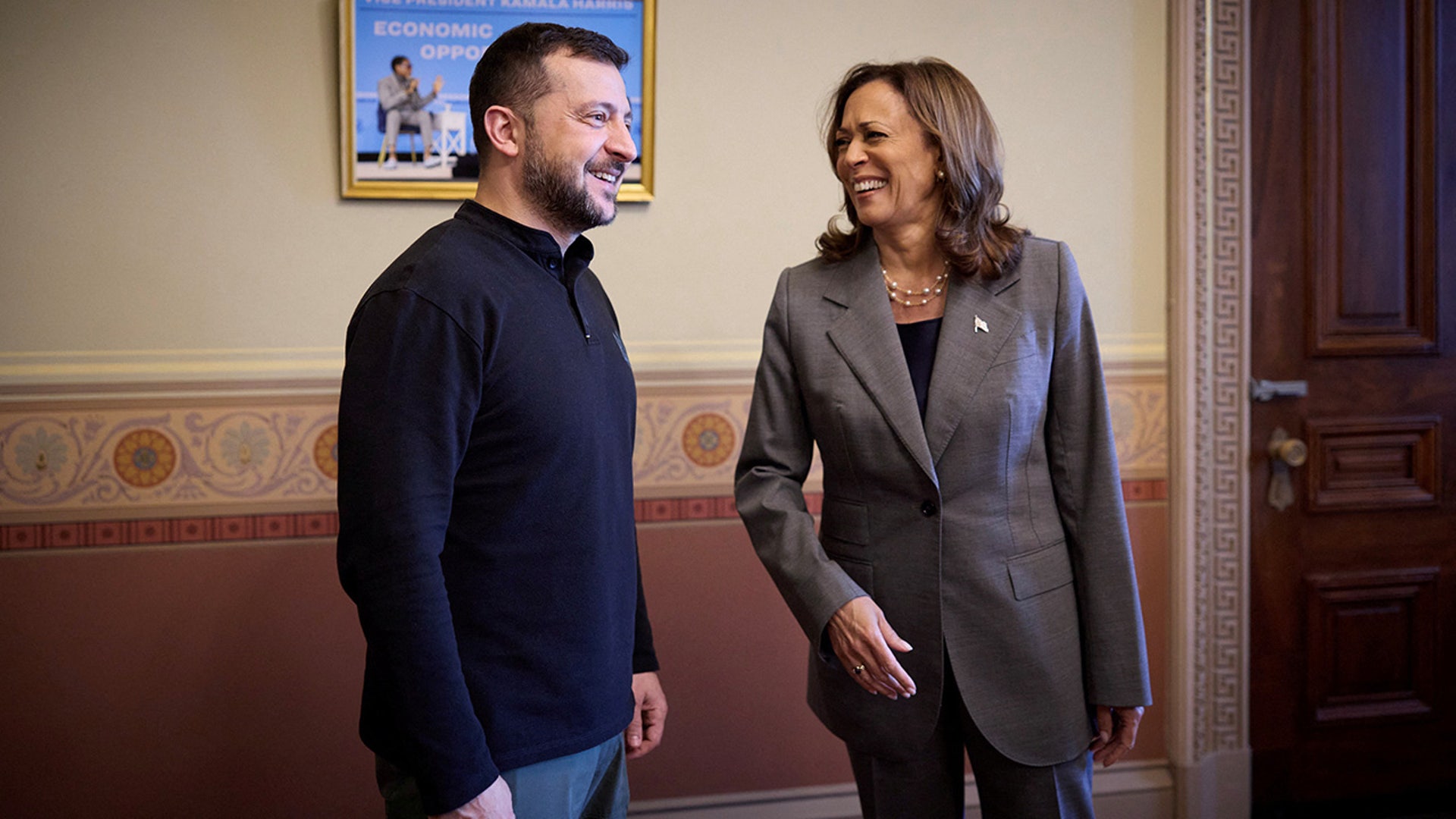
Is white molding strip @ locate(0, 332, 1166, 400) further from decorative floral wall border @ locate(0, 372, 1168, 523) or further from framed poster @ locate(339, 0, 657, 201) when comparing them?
framed poster @ locate(339, 0, 657, 201)

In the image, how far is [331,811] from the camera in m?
2.14

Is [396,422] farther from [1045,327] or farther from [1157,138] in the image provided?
[1157,138]

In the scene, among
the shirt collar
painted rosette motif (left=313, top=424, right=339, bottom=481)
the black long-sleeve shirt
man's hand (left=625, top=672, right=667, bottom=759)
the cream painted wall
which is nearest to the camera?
the black long-sleeve shirt

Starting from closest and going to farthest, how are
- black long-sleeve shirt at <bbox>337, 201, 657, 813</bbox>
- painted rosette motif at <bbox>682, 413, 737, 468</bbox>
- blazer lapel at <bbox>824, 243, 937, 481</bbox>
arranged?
black long-sleeve shirt at <bbox>337, 201, 657, 813</bbox>, blazer lapel at <bbox>824, 243, 937, 481</bbox>, painted rosette motif at <bbox>682, 413, 737, 468</bbox>

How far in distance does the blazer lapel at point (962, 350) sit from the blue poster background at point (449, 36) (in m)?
1.03

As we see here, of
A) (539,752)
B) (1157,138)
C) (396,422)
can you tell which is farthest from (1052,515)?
(1157,138)

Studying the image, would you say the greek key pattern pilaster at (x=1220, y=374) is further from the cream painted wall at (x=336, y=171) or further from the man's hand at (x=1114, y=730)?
the man's hand at (x=1114, y=730)

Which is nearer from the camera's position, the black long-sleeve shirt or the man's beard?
the black long-sleeve shirt

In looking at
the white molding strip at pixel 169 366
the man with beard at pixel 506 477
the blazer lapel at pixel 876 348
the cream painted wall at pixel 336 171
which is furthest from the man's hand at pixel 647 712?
the white molding strip at pixel 169 366

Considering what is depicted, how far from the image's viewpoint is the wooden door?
2391mm

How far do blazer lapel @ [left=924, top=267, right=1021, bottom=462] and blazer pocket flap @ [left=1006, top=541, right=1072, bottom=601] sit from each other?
0.65 feet

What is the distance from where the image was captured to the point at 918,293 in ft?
4.91

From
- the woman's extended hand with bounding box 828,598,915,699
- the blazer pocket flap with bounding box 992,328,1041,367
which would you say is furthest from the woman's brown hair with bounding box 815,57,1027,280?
the woman's extended hand with bounding box 828,598,915,699

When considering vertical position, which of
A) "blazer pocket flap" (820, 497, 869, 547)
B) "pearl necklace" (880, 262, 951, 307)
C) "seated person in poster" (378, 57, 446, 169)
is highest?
"seated person in poster" (378, 57, 446, 169)
